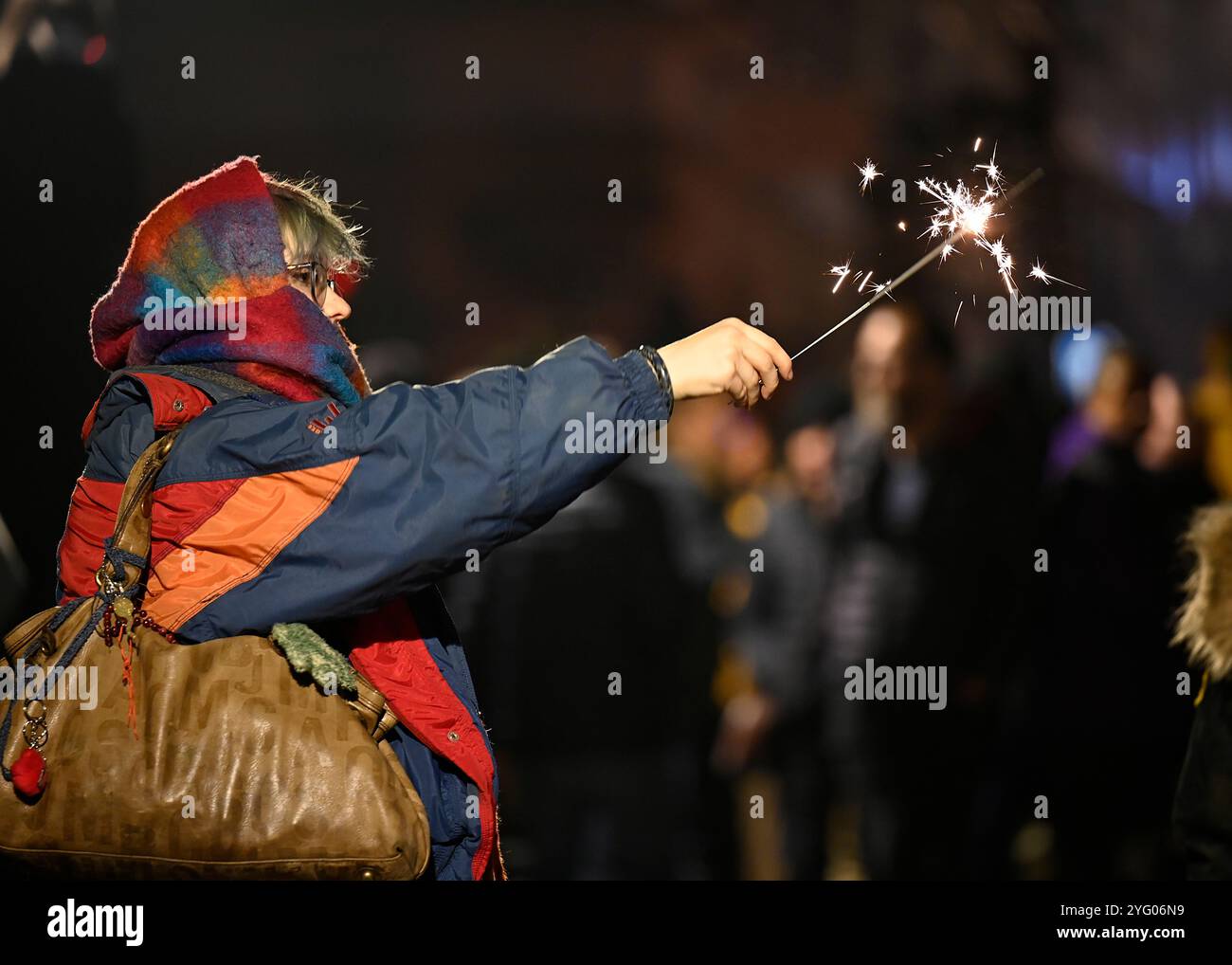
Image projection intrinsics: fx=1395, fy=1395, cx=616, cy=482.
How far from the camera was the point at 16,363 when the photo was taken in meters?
3.61

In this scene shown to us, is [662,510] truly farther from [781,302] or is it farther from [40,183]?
[40,183]

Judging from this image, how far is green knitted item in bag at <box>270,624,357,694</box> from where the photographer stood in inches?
60.9

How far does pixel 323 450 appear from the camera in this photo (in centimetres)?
155

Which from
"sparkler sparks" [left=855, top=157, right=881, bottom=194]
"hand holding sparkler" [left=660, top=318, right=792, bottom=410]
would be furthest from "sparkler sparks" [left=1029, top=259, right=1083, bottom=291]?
"hand holding sparkler" [left=660, top=318, right=792, bottom=410]

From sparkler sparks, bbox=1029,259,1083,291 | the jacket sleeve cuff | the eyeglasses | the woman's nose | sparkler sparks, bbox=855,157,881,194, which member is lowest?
the jacket sleeve cuff

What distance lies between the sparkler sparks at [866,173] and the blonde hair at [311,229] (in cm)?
273

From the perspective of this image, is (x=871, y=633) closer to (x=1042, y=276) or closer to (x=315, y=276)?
(x=1042, y=276)

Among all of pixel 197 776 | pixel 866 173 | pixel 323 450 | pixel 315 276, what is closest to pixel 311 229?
pixel 315 276

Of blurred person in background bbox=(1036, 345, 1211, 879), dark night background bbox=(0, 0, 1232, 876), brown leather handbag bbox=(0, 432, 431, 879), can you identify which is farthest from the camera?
blurred person in background bbox=(1036, 345, 1211, 879)

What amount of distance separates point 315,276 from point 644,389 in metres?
A: 0.51

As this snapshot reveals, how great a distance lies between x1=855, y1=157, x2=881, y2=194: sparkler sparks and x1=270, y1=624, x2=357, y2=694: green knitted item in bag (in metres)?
3.09

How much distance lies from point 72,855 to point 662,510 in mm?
2908

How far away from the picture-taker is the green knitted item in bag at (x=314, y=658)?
1.55 m

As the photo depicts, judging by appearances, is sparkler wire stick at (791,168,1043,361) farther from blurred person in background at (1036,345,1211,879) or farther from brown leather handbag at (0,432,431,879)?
blurred person in background at (1036,345,1211,879)
